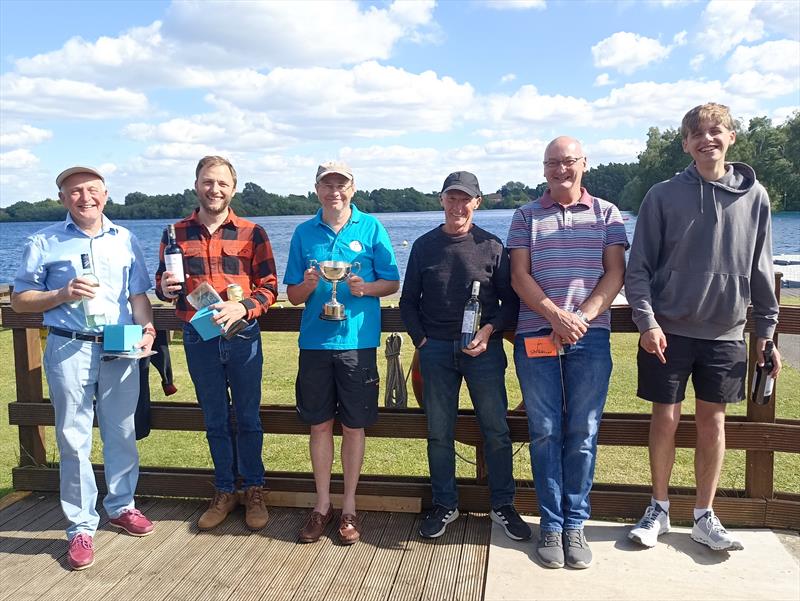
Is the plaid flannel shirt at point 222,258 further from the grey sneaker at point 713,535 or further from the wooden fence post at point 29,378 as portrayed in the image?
the grey sneaker at point 713,535

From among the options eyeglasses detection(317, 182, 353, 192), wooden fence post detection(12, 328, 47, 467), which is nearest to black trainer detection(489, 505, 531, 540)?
eyeglasses detection(317, 182, 353, 192)

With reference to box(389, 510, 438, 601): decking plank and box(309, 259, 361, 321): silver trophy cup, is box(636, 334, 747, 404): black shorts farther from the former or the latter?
box(309, 259, 361, 321): silver trophy cup

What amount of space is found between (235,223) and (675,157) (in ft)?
231

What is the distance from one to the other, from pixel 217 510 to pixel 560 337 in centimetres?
222

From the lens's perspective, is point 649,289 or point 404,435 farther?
point 404,435

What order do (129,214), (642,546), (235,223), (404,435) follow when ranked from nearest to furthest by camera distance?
(642,546)
(235,223)
(404,435)
(129,214)

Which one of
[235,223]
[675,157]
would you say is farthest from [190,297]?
[675,157]

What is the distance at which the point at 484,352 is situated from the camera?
353cm

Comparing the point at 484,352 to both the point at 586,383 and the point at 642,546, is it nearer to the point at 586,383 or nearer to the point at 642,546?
the point at 586,383

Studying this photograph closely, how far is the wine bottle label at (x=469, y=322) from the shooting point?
3387mm

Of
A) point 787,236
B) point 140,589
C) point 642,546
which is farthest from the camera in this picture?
point 787,236

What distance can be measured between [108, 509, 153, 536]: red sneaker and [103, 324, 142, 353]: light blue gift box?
40.2 inches

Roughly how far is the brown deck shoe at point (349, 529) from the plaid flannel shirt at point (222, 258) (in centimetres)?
124

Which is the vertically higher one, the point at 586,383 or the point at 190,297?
the point at 190,297
